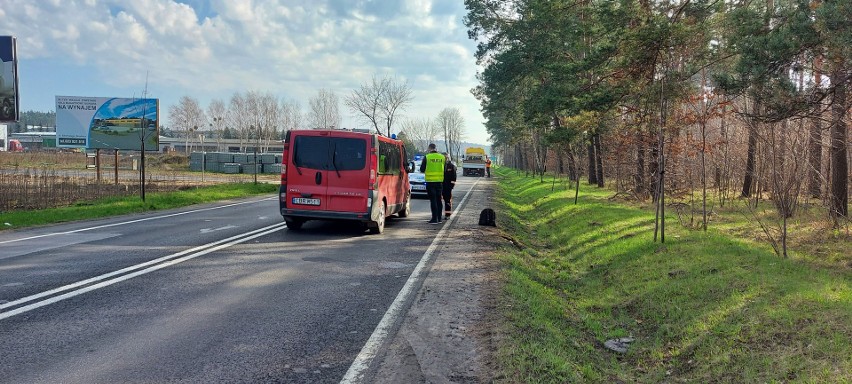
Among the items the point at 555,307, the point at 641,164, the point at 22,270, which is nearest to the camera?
the point at 555,307

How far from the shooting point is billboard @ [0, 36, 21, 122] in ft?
73.5

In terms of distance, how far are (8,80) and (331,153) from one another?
19.4 metres

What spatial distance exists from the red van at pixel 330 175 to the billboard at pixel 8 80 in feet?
59.8

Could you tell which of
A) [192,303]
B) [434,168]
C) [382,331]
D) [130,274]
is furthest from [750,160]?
[130,274]

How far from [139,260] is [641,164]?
1553cm

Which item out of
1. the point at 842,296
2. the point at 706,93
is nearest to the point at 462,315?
the point at 842,296

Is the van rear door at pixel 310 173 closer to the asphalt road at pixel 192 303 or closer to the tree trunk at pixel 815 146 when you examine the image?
the asphalt road at pixel 192 303

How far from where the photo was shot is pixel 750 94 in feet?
28.8

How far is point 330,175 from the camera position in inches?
450

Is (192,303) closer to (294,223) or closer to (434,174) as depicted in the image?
(294,223)

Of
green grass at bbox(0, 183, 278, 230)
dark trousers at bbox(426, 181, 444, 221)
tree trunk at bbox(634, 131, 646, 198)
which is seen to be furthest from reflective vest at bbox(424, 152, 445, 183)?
green grass at bbox(0, 183, 278, 230)

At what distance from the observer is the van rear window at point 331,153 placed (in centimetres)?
1144

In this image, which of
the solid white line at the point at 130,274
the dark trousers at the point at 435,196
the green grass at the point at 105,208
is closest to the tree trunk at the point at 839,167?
the dark trousers at the point at 435,196

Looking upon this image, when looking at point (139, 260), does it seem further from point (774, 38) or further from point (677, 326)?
point (774, 38)
